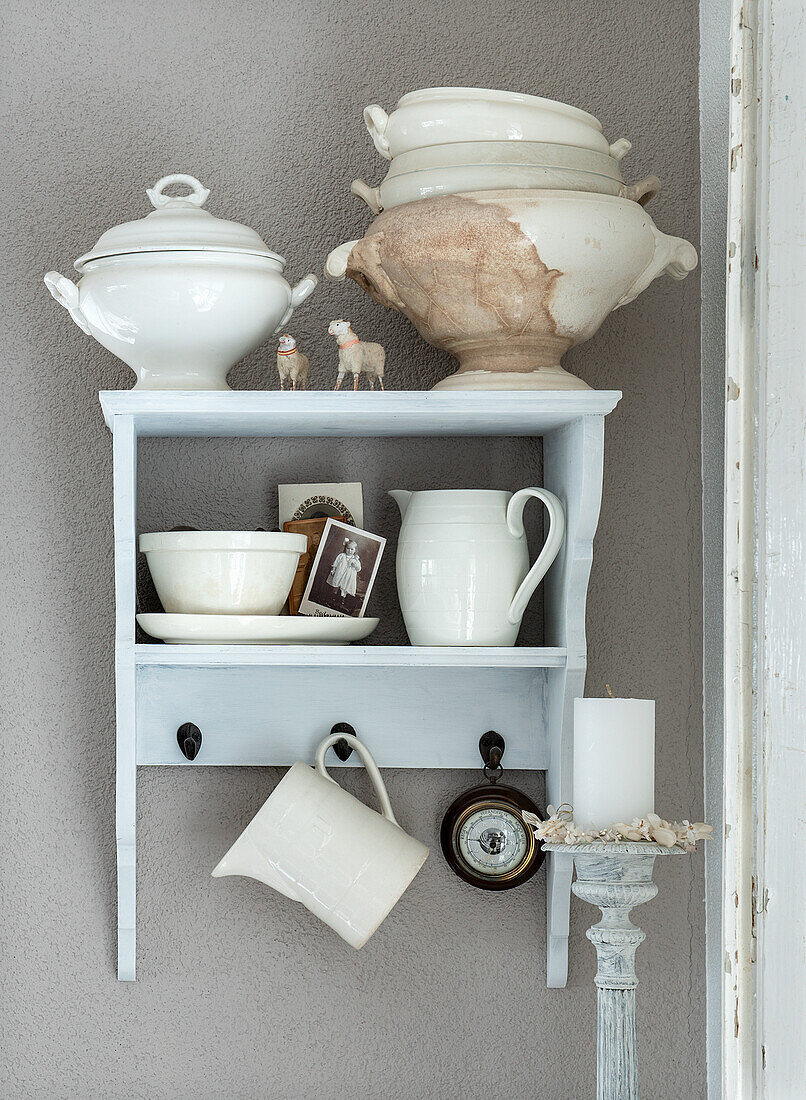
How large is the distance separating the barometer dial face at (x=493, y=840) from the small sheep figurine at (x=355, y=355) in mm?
463

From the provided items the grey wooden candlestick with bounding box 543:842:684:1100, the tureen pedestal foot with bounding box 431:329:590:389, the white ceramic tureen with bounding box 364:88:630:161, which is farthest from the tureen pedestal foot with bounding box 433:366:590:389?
the grey wooden candlestick with bounding box 543:842:684:1100

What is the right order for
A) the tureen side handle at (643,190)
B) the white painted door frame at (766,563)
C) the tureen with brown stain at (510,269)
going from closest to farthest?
the white painted door frame at (766,563), the tureen with brown stain at (510,269), the tureen side handle at (643,190)

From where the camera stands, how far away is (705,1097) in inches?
47.6

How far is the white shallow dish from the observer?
1049mm

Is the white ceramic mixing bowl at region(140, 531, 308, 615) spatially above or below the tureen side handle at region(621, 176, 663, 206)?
below

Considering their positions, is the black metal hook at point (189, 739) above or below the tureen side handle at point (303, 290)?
below

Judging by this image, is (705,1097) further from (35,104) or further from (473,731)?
(35,104)

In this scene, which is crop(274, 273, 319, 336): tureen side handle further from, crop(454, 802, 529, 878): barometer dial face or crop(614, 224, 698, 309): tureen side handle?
crop(454, 802, 529, 878): barometer dial face

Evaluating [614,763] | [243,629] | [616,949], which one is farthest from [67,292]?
[616,949]

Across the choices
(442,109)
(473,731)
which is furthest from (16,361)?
(473,731)

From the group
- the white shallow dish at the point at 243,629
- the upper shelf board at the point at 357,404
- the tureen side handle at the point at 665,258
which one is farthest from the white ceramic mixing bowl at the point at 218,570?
the tureen side handle at the point at 665,258

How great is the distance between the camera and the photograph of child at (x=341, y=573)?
115 centimetres

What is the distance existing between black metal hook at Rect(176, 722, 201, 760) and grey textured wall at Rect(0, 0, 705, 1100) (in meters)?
0.04

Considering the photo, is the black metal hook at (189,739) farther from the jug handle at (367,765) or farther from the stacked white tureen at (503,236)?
the stacked white tureen at (503,236)
